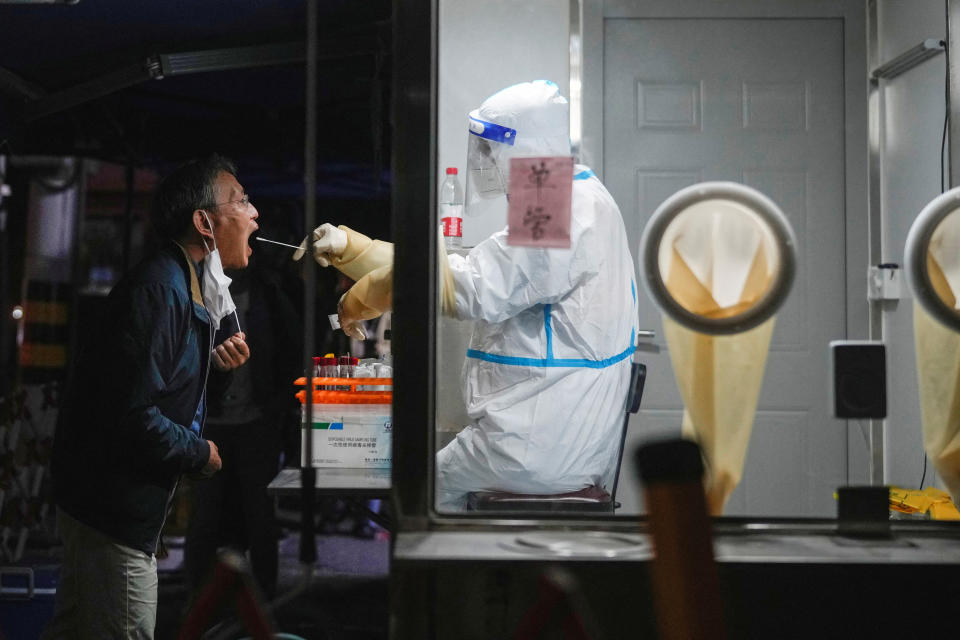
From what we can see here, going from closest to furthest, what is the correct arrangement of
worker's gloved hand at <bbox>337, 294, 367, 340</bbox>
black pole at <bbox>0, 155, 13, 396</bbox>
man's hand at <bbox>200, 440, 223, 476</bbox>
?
worker's gloved hand at <bbox>337, 294, 367, 340</bbox> → man's hand at <bbox>200, 440, 223, 476</bbox> → black pole at <bbox>0, 155, 13, 396</bbox>

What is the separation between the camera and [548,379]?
2033 mm

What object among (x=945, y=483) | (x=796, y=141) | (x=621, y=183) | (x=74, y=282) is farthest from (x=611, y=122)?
(x=74, y=282)

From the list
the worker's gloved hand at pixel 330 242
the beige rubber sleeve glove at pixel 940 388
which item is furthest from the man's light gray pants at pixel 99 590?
the beige rubber sleeve glove at pixel 940 388

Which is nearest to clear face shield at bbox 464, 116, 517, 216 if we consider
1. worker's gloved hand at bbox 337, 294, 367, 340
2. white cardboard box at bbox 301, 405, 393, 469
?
worker's gloved hand at bbox 337, 294, 367, 340

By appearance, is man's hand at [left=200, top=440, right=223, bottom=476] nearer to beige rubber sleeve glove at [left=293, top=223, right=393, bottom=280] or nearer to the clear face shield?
beige rubber sleeve glove at [left=293, top=223, right=393, bottom=280]

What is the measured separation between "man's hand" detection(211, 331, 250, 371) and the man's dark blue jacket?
14.9 inches

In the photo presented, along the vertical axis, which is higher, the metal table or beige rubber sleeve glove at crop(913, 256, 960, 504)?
beige rubber sleeve glove at crop(913, 256, 960, 504)

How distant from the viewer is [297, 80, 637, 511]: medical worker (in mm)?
1968

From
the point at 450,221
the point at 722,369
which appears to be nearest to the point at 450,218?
the point at 450,221

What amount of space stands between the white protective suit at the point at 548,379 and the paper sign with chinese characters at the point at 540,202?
650 mm

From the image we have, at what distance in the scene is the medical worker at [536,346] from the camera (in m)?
1.97

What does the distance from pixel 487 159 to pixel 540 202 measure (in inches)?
32.9

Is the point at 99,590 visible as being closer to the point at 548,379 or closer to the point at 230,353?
the point at 230,353

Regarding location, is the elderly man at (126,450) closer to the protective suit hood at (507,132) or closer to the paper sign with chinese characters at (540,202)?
the protective suit hood at (507,132)
